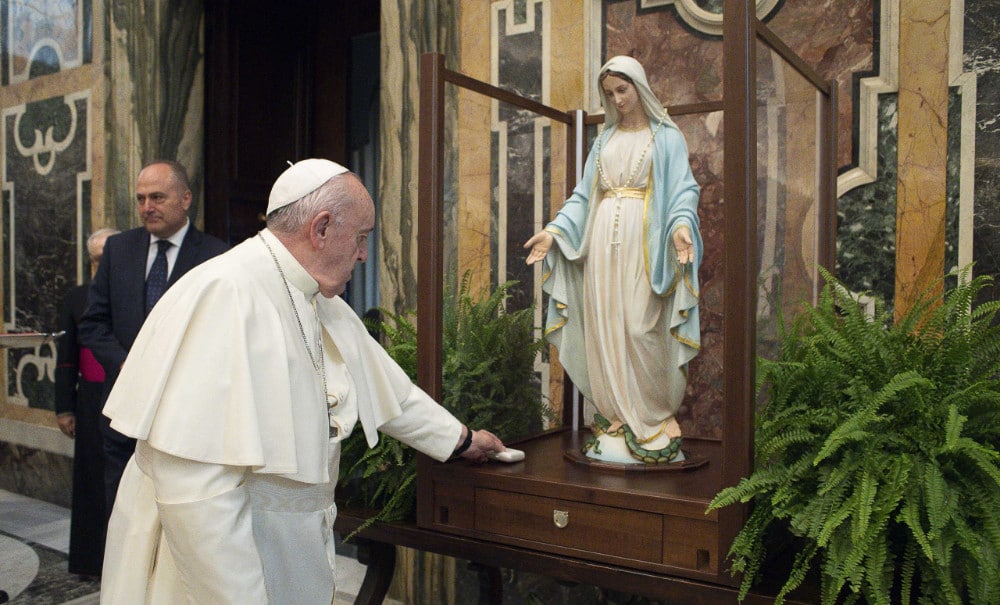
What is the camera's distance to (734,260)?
2.48 meters

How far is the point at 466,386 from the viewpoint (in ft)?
10.9

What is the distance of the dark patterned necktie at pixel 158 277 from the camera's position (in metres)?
4.18

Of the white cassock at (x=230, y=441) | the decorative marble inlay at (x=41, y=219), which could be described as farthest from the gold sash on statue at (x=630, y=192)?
the decorative marble inlay at (x=41, y=219)

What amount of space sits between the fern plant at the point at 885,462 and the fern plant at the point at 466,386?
1.10m

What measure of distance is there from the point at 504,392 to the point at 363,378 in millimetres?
953

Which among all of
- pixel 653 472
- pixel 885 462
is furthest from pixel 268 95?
pixel 885 462

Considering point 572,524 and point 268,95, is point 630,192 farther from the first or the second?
point 268,95

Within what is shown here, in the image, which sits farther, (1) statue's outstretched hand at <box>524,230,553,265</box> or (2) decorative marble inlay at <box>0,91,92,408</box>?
(2) decorative marble inlay at <box>0,91,92,408</box>

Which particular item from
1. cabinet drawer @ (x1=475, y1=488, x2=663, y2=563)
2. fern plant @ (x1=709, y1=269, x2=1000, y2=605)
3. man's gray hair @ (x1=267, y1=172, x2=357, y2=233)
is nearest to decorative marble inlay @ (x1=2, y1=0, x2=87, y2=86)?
man's gray hair @ (x1=267, y1=172, x2=357, y2=233)

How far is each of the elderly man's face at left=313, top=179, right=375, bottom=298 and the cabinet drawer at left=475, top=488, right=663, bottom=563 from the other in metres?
0.98

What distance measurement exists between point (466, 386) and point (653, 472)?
0.74 m

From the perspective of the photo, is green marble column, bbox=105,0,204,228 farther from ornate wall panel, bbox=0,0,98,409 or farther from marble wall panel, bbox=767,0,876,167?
marble wall panel, bbox=767,0,876,167

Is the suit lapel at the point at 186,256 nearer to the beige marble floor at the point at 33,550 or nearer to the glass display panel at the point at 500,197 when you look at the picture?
the glass display panel at the point at 500,197

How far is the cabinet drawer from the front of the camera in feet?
8.87
